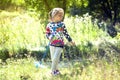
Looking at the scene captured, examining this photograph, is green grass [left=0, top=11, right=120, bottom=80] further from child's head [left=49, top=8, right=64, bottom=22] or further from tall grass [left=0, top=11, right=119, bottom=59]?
child's head [left=49, top=8, right=64, bottom=22]

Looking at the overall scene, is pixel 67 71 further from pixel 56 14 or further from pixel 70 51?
pixel 70 51

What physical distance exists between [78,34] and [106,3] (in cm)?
725

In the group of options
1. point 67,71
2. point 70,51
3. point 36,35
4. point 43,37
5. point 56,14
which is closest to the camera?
point 56,14

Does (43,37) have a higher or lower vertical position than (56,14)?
lower

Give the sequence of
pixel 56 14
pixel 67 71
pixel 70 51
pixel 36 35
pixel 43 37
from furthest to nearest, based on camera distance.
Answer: pixel 36 35
pixel 43 37
pixel 70 51
pixel 67 71
pixel 56 14

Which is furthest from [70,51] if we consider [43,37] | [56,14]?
[43,37]

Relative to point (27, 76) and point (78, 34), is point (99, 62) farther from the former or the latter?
point (78, 34)

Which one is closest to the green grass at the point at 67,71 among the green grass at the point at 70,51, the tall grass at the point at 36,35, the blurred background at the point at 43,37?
the green grass at the point at 70,51

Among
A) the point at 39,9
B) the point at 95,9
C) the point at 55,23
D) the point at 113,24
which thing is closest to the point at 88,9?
the point at 95,9

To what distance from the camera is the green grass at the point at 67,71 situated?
6.49m

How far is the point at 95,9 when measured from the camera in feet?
65.8

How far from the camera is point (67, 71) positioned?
823 centimetres

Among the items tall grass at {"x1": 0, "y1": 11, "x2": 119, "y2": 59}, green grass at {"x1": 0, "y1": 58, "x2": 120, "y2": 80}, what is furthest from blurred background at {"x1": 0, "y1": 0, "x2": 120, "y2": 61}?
green grass at {"x1": 0, "y1": 58, "x2": 120, "y2": 80}

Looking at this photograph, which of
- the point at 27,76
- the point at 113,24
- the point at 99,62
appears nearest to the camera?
the point at 99,62
